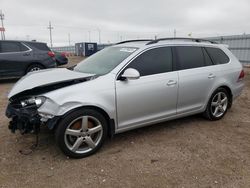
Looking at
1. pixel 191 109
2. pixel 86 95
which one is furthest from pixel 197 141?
pixel 86 95

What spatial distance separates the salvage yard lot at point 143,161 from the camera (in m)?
2.61

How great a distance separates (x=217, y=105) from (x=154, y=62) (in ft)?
5.82

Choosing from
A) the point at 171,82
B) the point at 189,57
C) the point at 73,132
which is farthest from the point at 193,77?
the point at 73,132

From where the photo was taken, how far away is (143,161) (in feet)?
9.87

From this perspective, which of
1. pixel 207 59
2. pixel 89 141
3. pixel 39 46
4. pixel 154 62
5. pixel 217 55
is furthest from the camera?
pixel 39 46

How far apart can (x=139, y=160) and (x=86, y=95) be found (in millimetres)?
1129

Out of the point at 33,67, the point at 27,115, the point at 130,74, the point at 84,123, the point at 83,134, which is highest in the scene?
the point at 130,74

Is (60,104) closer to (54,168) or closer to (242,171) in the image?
(54,168)

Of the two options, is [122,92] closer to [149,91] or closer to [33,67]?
[149,91]

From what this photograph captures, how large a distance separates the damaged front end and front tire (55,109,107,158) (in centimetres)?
31

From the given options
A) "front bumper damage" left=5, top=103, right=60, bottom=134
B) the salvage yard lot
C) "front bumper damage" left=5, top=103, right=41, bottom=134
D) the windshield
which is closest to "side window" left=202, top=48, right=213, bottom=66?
the salvage yard lot

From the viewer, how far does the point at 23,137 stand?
365 cm

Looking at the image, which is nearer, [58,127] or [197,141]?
[58,127]

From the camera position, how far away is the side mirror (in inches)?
121
